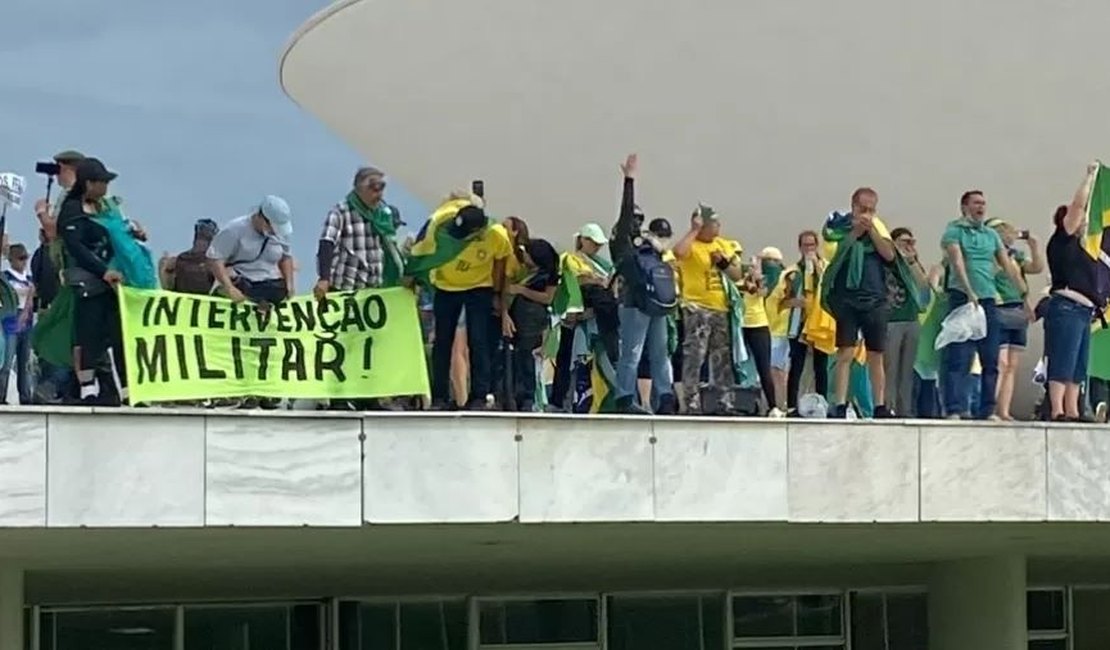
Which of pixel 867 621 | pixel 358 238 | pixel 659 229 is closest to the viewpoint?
pixel 358 238

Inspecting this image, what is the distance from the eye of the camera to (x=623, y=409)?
9484 millimetres

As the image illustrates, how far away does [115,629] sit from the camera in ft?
46.5

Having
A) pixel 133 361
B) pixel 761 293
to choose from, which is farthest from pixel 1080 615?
pixel 133 361

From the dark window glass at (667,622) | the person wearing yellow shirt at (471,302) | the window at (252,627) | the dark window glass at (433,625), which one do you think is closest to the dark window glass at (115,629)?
the window at (252,627)

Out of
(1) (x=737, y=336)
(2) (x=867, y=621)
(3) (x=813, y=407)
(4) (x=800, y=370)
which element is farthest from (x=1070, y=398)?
(2) (x=867, y=621)

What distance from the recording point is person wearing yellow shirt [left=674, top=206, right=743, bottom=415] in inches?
401

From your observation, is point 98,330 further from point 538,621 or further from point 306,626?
point 538,621

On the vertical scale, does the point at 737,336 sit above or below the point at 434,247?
below

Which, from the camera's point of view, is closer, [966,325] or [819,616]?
[966,325]

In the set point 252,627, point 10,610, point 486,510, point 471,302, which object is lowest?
point 252,627

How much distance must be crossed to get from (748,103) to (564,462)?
443 inches

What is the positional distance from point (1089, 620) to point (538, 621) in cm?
531

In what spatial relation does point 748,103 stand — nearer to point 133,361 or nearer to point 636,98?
point 636,98

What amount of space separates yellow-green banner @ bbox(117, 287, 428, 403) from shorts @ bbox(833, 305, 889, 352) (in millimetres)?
2435
